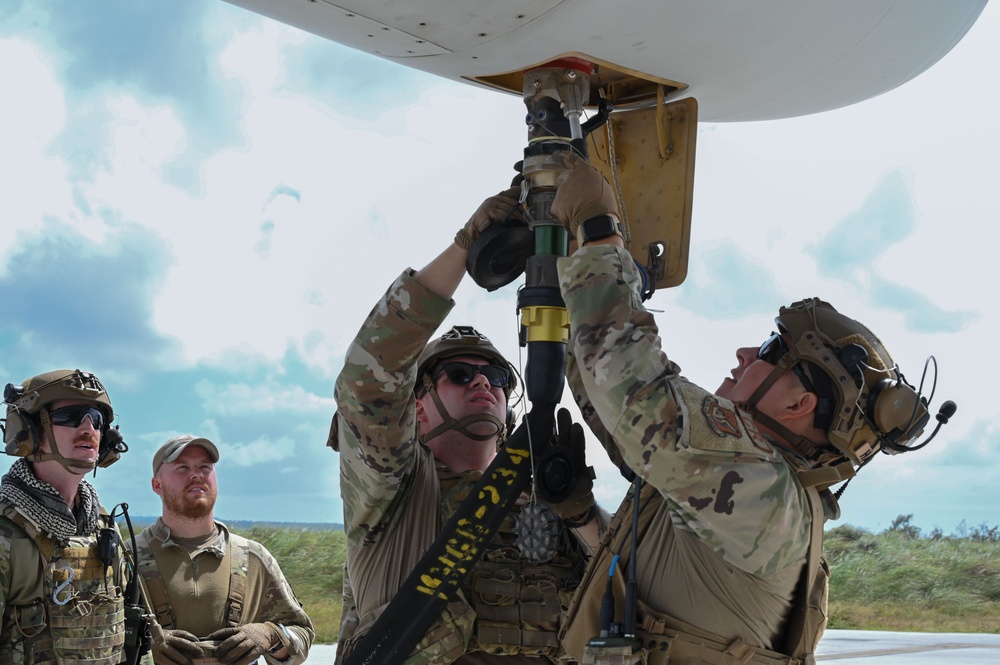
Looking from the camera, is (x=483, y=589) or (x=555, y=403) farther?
(x=483, y=589)

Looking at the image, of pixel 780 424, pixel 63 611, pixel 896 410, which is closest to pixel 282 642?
pixel 63 611

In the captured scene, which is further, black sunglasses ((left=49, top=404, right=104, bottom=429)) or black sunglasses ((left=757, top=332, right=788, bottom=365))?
black sunglasses ((left=49, top=404, right=104, bottom=429))

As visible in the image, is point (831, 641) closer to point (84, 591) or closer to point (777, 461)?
point (84, 591)

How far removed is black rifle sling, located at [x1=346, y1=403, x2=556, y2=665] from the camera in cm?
321

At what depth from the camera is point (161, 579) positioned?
5.60 meters

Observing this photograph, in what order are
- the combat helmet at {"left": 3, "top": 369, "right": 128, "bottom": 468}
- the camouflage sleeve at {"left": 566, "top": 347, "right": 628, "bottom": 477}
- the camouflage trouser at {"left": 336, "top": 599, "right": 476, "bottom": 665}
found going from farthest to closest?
the combat helmet at {"left": 3, "top": 369, "right": 128, "bottom": 468} < the camouflage sleeve at {"left": 566, "top": 347, "right": 628, "bottom": 477} < the camouflage trouser at {"left": 336, "top": 599, "right": 476, "bottom": 665}

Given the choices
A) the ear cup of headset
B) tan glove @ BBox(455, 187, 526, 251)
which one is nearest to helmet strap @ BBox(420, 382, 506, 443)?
tan glove @ BBox(455, 187, 526, 251)

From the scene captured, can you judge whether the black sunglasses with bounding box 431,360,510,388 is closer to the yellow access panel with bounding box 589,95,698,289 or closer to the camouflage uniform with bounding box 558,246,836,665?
the yellow access panel with bounding box 589,95,698,289

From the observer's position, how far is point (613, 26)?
316 centimetres

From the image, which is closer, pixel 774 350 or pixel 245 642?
pixel 774 350

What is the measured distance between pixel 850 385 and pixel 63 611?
3.57 m

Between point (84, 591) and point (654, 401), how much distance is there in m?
3.29

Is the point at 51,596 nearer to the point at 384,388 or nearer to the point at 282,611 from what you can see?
the point at 282,611

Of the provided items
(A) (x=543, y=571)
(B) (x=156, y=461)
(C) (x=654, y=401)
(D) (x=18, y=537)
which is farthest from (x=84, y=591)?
(C) (x=654, y=401)
